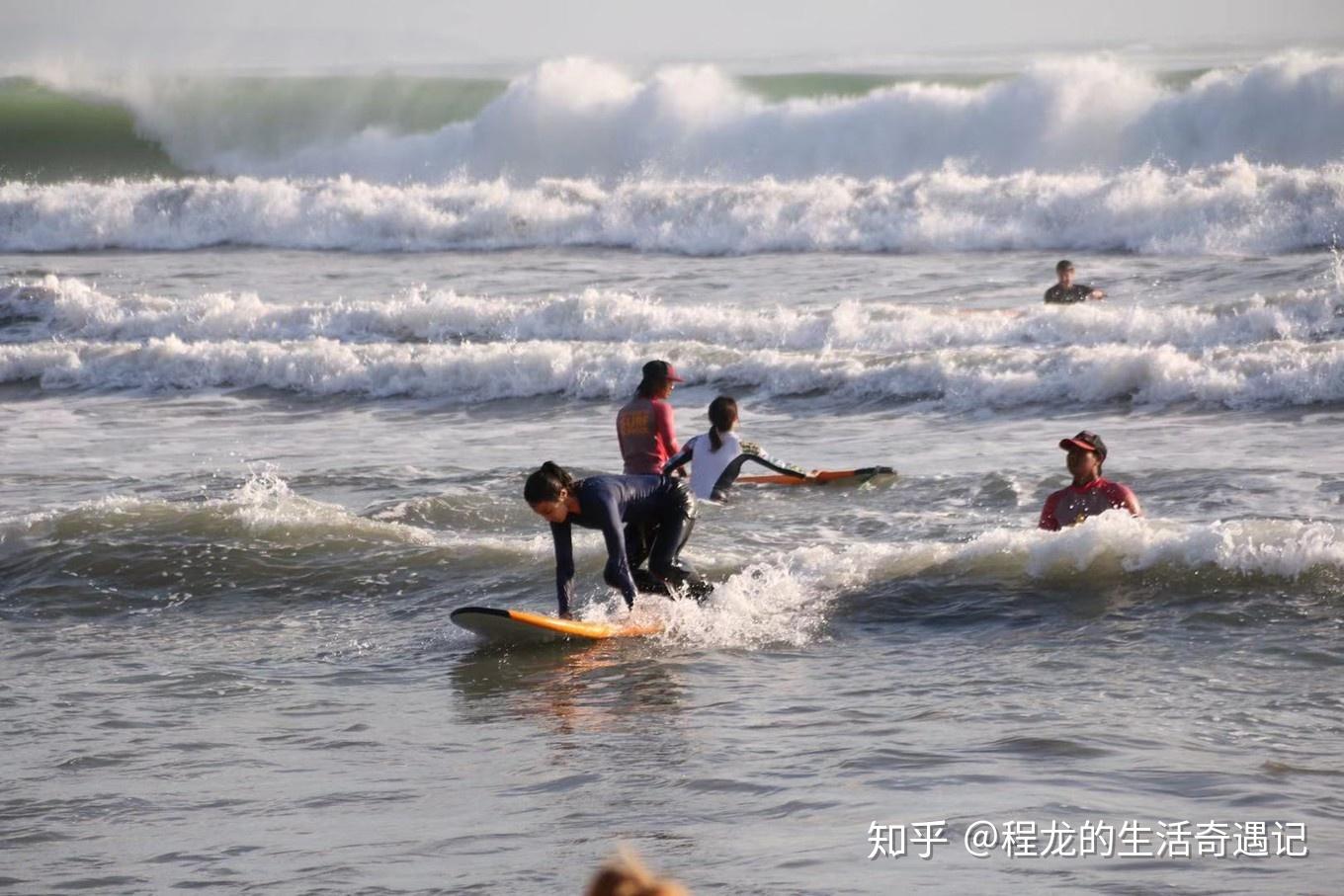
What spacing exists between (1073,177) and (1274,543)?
21.9 m

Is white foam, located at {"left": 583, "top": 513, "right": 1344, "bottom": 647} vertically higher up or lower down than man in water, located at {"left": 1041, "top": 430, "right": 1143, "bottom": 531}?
lower down

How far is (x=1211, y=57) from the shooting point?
44.9 m

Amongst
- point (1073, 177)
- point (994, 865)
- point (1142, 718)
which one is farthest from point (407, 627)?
point (1073, 177)

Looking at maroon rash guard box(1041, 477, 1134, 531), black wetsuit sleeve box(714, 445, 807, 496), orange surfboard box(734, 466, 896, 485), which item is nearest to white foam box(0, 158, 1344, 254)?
orange surfboard box(734, 466, 896, 485)

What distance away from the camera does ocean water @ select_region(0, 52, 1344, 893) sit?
20.5 feet

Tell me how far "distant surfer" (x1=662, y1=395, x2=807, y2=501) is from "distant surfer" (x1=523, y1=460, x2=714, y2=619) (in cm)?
318

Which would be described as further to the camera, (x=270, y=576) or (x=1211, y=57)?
(x=1211, y=57)

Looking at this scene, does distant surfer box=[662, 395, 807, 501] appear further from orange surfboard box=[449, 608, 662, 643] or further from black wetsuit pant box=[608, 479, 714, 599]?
orange surfboard box=[449, 608, 662, 643]

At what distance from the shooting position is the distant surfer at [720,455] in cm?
1266

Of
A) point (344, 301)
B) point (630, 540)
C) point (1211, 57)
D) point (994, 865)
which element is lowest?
point (994, 865)

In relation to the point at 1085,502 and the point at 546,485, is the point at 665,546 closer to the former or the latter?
the point at 546,485

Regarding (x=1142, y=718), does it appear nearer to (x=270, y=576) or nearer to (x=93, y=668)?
Result: (x=93, y=668)

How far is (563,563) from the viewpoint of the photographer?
8797 mm

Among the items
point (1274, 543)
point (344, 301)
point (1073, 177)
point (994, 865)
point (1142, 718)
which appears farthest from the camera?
point (1073, 177)
